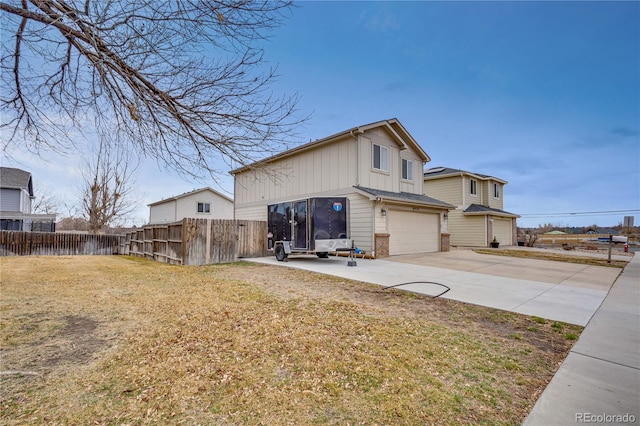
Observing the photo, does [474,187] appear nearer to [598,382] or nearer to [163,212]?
[598,382]

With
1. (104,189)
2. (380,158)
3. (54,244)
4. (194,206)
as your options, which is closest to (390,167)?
(380,158)

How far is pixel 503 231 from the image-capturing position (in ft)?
79.9

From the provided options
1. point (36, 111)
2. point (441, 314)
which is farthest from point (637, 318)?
point (36, 111)

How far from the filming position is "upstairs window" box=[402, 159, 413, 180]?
54.8 ft

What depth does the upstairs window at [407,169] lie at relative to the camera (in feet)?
54.8

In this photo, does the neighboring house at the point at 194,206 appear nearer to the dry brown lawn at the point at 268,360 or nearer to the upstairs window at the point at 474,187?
the upstairs window at the point at 474,187

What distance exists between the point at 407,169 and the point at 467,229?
9.57 m

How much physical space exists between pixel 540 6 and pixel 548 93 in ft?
28.7

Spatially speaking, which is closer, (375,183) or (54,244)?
(375,183)

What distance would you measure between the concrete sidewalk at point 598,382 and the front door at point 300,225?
8553 millimetres

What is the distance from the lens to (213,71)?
137 inches

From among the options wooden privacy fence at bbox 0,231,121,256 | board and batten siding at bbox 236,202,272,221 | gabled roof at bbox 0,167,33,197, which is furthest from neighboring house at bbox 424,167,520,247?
gabled roof at bbox 0,167,33,197

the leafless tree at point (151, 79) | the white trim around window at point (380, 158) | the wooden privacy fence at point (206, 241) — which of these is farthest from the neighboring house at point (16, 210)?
the leafless tree at point (151, 79)

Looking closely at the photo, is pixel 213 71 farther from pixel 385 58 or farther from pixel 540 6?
pixel 540 6
